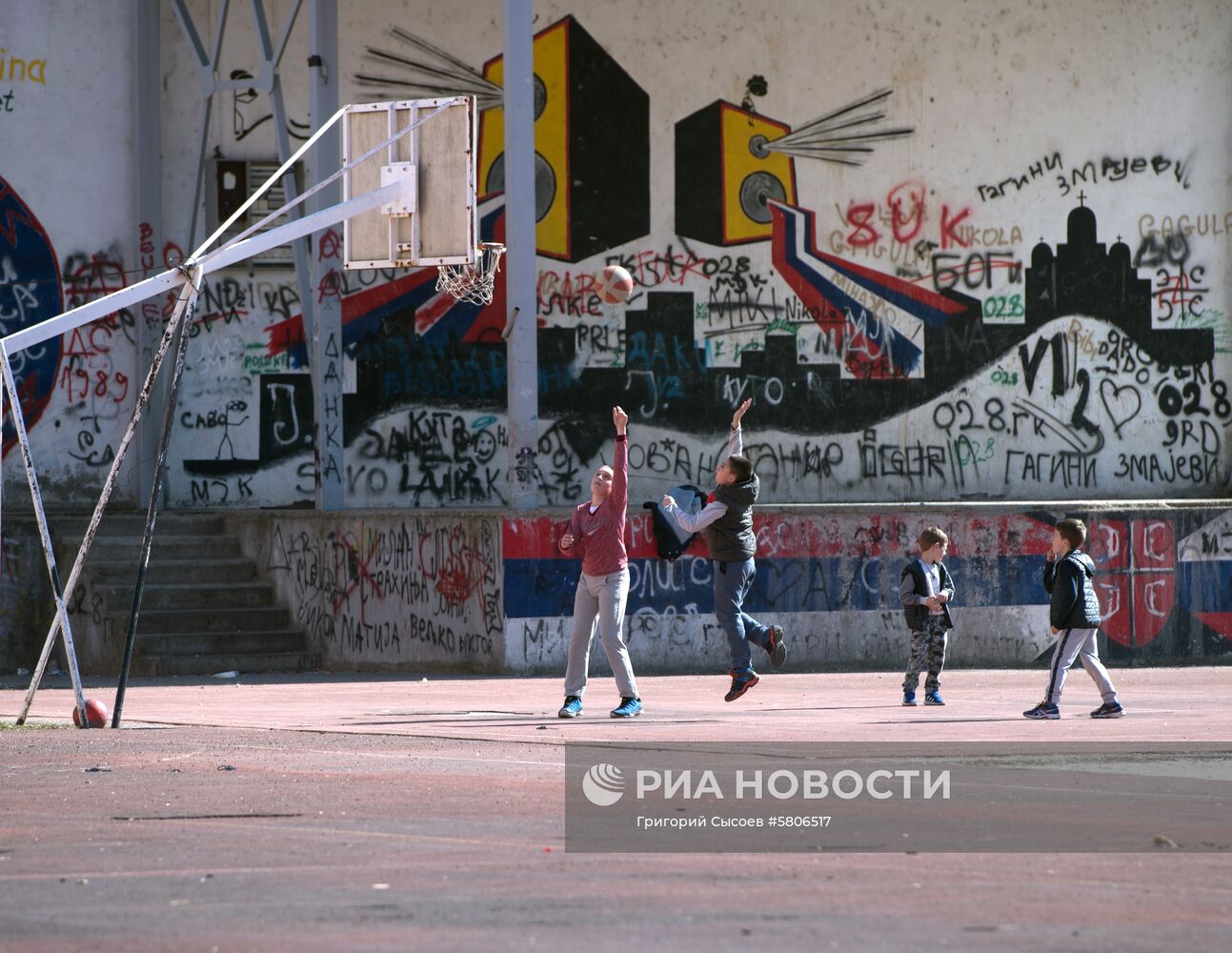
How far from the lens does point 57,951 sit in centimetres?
576

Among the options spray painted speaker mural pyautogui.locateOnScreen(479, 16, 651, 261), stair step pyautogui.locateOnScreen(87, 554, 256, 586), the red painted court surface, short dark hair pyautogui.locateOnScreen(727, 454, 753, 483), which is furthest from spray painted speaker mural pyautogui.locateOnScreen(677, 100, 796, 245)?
the red painted court surface

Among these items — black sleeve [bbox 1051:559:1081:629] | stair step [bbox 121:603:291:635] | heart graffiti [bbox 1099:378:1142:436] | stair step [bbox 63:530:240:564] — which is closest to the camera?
black sleeve [bbox 1051:559:1081:629]

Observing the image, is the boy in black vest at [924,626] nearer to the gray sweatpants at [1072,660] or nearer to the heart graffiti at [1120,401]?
the gray sweatpants at [1072,660]

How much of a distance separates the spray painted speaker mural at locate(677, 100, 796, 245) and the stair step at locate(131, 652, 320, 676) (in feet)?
26.7

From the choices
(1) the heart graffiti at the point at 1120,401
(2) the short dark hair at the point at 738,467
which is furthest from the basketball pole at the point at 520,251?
(1) the heart graffiti at the point at 1120,401

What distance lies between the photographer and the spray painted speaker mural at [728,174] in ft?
77.7

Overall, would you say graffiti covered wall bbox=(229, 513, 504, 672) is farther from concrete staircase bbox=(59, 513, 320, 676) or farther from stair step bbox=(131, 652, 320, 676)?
concrete staircase bbox=(59, 513, 320, 676)

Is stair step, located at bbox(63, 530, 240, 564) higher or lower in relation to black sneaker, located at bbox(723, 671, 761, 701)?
higher

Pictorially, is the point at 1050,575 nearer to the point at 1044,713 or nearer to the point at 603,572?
the point at 1044,713

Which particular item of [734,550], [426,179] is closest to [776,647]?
[734,550]

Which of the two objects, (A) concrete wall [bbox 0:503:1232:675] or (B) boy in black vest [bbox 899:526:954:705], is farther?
(A) concrete wall [bbox 0:503:1232:675]

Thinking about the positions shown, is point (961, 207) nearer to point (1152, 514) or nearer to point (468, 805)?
point (1152, 514)

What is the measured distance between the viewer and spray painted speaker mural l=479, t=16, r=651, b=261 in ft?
76.2

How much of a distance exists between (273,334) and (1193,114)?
493 inches
